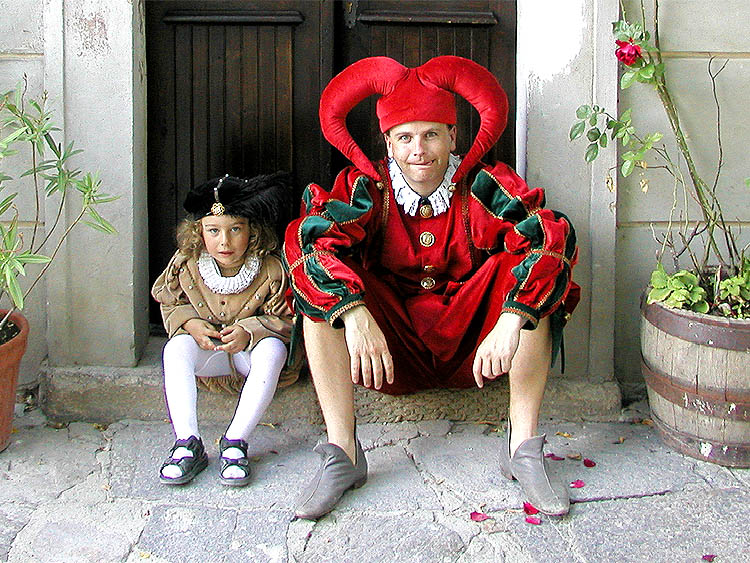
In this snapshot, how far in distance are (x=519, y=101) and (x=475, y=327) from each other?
2.91ft

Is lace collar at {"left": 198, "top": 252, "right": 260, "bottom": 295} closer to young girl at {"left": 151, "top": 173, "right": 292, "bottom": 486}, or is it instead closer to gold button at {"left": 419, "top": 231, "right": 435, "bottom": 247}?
young girl at {"left": 151, "top": 173, "right": 292, "bottom": 486}

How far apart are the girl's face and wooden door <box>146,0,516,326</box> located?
1.76 ft

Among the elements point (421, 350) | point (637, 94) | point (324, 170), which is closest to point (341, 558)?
point (421, 350)

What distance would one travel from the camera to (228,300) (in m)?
3.03

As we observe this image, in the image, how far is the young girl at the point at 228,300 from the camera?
112 inches

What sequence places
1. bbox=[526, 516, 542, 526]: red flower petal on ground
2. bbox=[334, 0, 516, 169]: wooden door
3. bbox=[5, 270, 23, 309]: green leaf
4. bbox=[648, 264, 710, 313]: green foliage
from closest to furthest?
1. bbox=[526, 516, 542, 526]: red flower petal on ground
2. bbox=[5, 270, 23, 309]: green leaf
3. bbox=[648, 264, 710, 313]: green foliage
4. bbox=[334, 0, 516, 169]: wooden door

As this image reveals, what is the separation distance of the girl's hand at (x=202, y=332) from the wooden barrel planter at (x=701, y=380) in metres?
1.43

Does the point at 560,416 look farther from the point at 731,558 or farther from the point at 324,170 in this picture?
the point at 324,170

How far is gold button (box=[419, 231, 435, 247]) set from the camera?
2.88m

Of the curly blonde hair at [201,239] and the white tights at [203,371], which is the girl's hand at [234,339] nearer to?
the white tights at [203,371]

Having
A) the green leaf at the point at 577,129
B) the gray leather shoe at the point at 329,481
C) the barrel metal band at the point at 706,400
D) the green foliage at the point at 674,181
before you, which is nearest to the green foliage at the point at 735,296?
the green foliage at the point at 674,181

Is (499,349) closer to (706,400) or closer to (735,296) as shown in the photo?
(706,400)

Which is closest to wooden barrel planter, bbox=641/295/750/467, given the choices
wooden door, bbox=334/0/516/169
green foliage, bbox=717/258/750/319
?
green foliage, bbox=717/258/750/319

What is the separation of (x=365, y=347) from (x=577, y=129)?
42.2 inches
